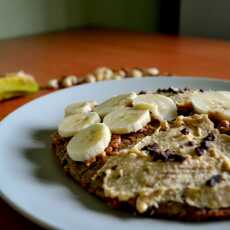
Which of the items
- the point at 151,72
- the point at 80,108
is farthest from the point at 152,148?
the point at 151,72

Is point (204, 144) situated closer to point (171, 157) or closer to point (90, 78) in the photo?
point (171, 157)

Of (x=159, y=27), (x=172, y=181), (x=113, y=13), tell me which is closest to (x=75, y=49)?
(x=113, y=13)

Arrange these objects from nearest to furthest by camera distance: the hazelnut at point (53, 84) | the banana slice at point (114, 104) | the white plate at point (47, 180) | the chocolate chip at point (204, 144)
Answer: the white plate at point (47, 180) < the chocolate chip at point (204, 144) < the banana slice at point (114, 104) < the hazelnut at point (53, 84)

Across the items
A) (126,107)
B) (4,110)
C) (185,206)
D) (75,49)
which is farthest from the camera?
(75,49)

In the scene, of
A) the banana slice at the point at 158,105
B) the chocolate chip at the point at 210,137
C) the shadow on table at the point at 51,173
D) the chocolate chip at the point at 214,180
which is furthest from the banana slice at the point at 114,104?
the chocolate chip at the point at 214,180

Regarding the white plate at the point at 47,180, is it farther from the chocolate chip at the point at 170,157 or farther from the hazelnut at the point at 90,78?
the hazelnut at the point at 90,78

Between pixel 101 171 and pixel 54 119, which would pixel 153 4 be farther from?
pixel 101 171

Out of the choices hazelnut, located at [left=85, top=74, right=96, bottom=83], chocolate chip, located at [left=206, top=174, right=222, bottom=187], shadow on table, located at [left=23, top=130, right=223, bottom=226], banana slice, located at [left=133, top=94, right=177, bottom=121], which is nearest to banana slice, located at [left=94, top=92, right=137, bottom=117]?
banana slice, located at [left=133, top=94, right=177, bottom=121]
